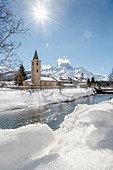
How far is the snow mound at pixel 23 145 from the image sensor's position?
2.02 m

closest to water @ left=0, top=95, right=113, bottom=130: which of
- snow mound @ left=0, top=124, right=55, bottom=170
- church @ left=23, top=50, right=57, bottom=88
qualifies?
snow mound @ left=0, top=124, right=55, bottom=170

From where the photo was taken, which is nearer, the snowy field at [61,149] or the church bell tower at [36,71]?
the snowy field at [61,149]

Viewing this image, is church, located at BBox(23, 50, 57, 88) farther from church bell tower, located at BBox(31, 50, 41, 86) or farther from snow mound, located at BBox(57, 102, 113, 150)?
snow mound, located at BBox(57, 102, 113, 150)

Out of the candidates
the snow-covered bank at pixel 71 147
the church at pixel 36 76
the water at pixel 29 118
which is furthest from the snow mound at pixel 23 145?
the church at pixel 36 76

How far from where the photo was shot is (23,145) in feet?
7.71

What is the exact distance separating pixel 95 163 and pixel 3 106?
64.9ft

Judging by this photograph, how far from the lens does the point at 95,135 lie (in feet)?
9.30

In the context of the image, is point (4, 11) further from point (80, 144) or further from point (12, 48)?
point (80, 144)

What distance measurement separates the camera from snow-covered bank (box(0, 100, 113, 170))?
1.95 meters

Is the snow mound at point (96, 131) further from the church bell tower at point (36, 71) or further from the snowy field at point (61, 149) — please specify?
the church bell tower at point (36, 71)

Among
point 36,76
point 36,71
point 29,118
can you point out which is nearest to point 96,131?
point 29,118

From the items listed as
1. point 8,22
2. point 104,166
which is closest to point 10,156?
point 104,166

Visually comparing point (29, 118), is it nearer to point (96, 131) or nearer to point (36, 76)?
point (96, 131)

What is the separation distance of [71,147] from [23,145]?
3.92 feet
